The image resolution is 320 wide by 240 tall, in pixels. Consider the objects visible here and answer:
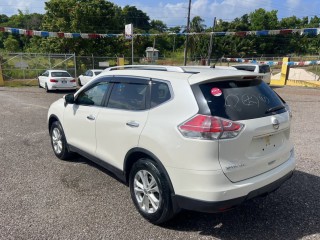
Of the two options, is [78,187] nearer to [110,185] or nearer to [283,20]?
[110,185]

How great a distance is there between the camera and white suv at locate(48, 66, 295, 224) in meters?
2.75

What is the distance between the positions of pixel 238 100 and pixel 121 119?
54.2 inches

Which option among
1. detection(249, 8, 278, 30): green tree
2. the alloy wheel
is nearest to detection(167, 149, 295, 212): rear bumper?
the alloy wheel

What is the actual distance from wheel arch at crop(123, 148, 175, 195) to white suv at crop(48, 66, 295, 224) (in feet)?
0.04

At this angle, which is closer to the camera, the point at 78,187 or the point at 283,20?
the point at 78,187

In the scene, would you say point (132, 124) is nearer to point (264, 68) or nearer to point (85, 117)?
point (85, 117)

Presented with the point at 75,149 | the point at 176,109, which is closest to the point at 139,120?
the point at 176,109

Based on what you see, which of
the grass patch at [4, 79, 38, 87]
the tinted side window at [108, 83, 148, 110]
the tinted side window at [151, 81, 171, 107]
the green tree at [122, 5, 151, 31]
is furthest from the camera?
the green tree at [122, 5, 151, 31]

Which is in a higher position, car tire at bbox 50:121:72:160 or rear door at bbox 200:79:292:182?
rear door at bbox 200:79:292:182

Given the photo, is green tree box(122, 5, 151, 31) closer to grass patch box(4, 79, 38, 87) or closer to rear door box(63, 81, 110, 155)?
grass patch box(4, 79, 38, 87)

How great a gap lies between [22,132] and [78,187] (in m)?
3.94

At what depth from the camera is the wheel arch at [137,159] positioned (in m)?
2.99

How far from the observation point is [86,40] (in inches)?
1342

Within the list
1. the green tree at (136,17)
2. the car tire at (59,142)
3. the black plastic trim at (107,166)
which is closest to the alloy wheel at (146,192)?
the black plastic trim at (107,166)
